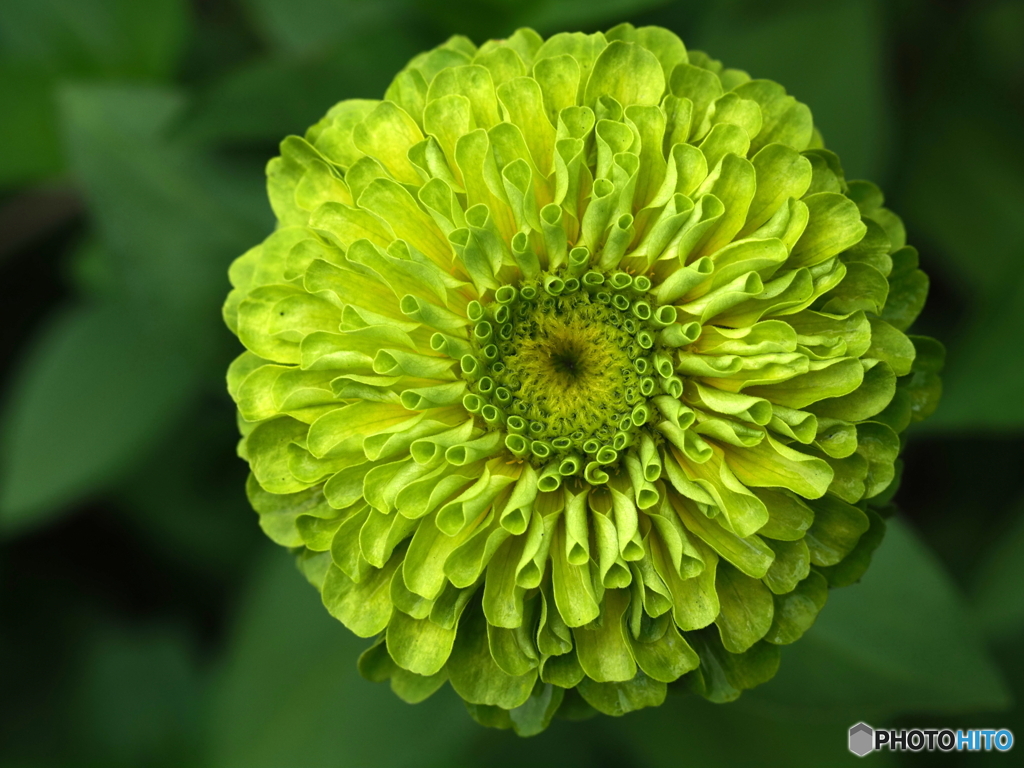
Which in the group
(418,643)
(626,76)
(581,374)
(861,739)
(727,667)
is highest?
(626,76)

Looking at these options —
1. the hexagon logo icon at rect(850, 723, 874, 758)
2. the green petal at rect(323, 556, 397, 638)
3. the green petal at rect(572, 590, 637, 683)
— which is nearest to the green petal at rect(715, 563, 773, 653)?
the green petal at rect(572, 590, 637, 683)

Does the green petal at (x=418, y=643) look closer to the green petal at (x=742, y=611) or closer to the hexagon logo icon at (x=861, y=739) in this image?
the green petal at (x=742, y=611)

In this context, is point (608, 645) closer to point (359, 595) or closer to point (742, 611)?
point (742, 611)

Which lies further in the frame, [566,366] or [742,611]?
[566,366]

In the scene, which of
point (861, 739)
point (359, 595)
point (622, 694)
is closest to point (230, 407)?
point (359, 595)

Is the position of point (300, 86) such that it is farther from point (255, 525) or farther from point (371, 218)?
point (255, 525)

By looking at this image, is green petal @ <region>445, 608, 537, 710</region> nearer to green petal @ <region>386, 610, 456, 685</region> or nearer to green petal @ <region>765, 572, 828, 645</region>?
green petal @ <region>386, 610, 456, 685</region>
